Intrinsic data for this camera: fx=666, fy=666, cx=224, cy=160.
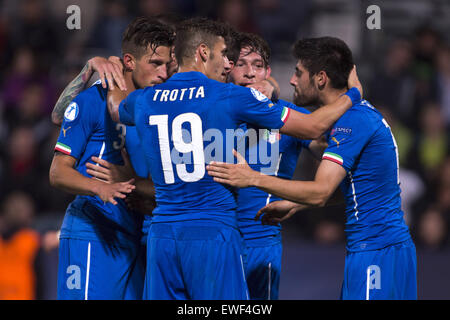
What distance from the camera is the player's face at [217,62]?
4109 millimetres

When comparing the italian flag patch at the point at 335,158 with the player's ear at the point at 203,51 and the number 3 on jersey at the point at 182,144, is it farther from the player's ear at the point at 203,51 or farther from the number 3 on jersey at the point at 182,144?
the player's ear at the point at 203,51

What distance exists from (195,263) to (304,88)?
155 cm

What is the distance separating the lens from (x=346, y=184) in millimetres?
4363

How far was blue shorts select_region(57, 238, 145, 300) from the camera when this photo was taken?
452cm

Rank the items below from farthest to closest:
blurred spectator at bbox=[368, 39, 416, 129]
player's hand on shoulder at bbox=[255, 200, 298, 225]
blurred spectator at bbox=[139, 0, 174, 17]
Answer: blurred spectator at bbox=[139, 0, 174, 17], blurred spectator at bbox=[368, 39, 416, 129], player's hand on shoulder at bbox=[255, 200, 298, 225]

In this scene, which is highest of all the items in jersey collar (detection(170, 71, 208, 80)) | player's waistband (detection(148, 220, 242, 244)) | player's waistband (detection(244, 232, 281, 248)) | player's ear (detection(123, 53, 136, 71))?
player's ear (detection(123, 53, 136, 71))

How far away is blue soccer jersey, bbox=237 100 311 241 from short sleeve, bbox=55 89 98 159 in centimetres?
114

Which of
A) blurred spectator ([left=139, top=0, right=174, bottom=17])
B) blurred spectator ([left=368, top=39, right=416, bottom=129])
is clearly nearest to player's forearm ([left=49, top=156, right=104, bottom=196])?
blurred spectator ([left=368, top=39, right=416, bottom=129])

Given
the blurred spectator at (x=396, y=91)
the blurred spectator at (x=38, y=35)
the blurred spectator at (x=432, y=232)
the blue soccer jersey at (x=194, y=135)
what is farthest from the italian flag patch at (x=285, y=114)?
the blurred spectator at (x=38, y=35)

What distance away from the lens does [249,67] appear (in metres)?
4.96

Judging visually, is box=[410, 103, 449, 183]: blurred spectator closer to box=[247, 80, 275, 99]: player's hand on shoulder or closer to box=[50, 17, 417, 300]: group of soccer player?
box=[50, 17, 417, 300]: group of soccer player

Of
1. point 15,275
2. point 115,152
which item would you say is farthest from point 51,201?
point 115,152

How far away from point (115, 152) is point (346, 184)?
162cm

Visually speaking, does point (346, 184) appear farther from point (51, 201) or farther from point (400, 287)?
point (51, 201)
